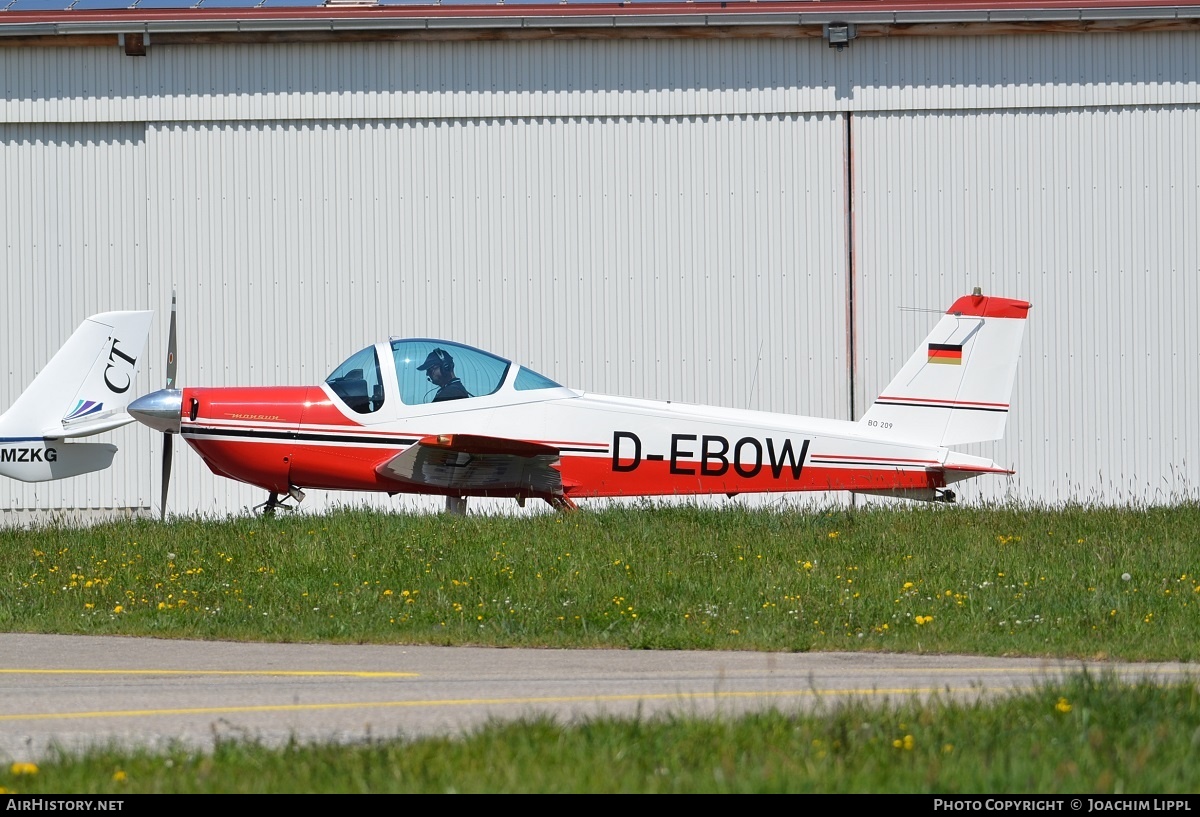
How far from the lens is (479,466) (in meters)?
13.4

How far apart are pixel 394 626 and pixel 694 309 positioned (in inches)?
333

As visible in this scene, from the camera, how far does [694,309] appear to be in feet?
53.6

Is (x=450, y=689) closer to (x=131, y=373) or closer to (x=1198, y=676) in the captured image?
(x=1198, y=676)

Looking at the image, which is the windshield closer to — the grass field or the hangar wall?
the grass field

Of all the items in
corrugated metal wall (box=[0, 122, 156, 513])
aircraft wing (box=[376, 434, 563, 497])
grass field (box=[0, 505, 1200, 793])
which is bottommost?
grass field (box=[0, 505, 1200, 793])

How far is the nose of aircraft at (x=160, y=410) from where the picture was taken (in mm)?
13086

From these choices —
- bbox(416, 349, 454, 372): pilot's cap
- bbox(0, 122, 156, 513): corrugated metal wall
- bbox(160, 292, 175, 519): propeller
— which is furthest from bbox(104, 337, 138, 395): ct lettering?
bbox(416, 349, 454, 372): pilot's cap

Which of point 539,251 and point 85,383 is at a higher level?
point 539,251

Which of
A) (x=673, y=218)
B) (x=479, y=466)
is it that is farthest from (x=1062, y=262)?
(x=479, y=466)

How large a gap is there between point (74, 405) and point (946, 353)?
9679 mm

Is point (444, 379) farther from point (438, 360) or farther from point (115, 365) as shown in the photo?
point (115, 365)

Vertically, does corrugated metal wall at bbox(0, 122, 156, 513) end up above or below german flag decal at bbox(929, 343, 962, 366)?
above

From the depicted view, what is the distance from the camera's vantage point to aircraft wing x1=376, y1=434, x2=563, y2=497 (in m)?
12.9

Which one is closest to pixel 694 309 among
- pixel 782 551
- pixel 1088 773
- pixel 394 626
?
pixel 782 551
